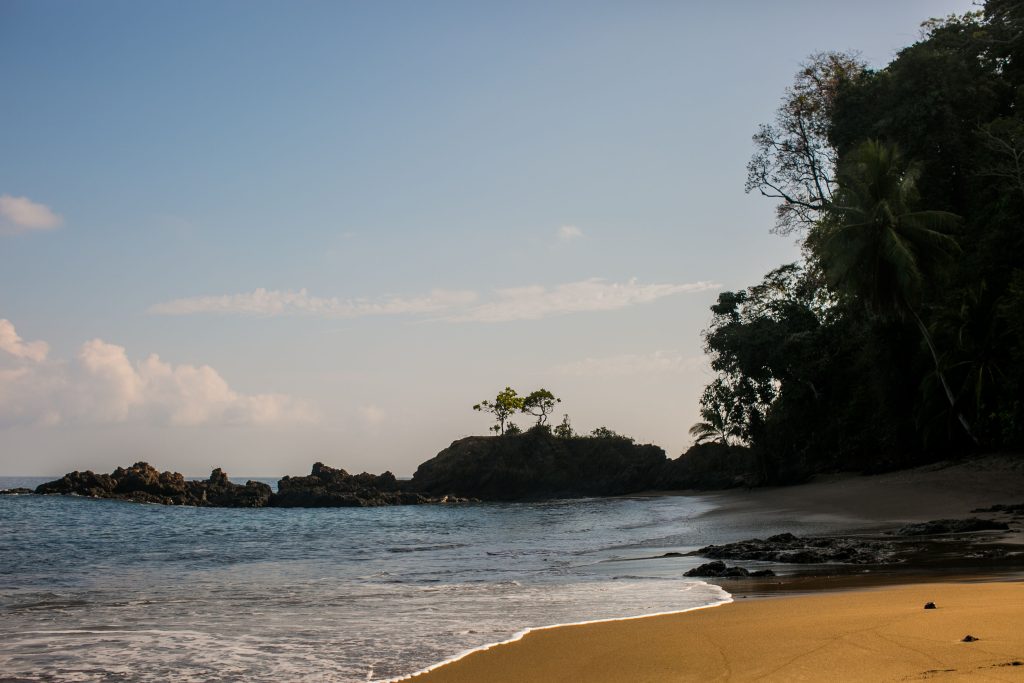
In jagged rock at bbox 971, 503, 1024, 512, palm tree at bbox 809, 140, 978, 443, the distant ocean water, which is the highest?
palm tree at bbox 809, 140, 978, 443

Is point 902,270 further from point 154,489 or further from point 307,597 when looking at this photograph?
point 154,489

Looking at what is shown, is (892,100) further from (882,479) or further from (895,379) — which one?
(882,479)

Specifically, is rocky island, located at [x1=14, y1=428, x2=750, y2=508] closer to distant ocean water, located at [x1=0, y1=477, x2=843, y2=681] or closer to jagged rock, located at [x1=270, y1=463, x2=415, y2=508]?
jagged rock, located at [x1=270, y1=463, x2=415, y2=508]

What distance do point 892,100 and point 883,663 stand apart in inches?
1224

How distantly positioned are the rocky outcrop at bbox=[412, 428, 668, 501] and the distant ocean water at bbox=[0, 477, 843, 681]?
126 feet

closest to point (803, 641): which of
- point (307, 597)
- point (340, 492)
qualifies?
point (307, 597)

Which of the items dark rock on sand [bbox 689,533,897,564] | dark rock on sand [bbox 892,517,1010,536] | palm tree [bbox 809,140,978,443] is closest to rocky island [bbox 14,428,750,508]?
palm tree [bbox 809,140,978,443]

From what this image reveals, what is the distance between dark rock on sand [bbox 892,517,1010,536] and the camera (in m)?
14.2

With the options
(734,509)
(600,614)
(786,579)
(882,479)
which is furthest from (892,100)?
(600,614)

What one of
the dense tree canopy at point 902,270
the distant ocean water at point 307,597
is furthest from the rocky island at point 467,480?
the distant ocean water at point 307,597

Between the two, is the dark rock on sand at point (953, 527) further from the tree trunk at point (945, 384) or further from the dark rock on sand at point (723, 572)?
the tree trunk at point (945, 384)

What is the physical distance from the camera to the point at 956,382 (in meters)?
28.0

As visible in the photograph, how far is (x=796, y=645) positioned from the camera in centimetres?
547

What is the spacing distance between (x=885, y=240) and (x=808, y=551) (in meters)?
17.2
